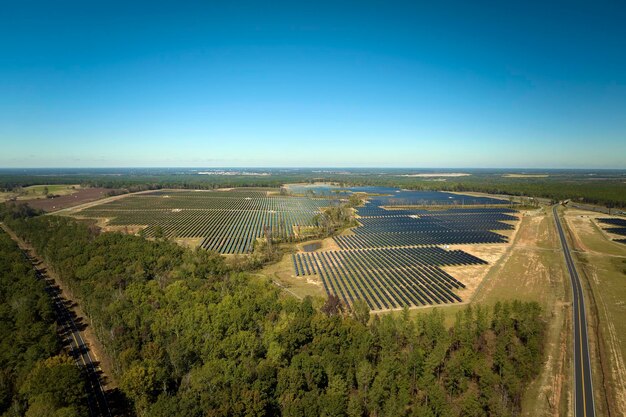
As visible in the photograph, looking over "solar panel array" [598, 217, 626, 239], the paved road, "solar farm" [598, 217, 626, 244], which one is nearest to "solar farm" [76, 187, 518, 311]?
the paved road

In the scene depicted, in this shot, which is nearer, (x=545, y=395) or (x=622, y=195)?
(x=545, y=395)

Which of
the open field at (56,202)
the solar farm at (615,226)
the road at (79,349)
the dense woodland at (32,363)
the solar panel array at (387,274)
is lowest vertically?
the road at (79,349)

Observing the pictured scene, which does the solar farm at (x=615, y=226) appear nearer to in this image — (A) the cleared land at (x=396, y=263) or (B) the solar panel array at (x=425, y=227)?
(A) the cleared land at (x=396, y=263)

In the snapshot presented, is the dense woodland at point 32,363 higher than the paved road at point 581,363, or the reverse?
the dense woodland at point 32,363

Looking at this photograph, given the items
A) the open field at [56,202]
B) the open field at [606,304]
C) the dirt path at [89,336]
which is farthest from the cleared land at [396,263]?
the open field at [56,202]

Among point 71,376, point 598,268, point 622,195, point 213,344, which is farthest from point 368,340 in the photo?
point 622,195

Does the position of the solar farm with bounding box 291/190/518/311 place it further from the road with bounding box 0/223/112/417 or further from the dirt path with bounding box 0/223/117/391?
the road with bounding box 0/223/112/417

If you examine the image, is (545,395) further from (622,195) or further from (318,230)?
(622,195)
